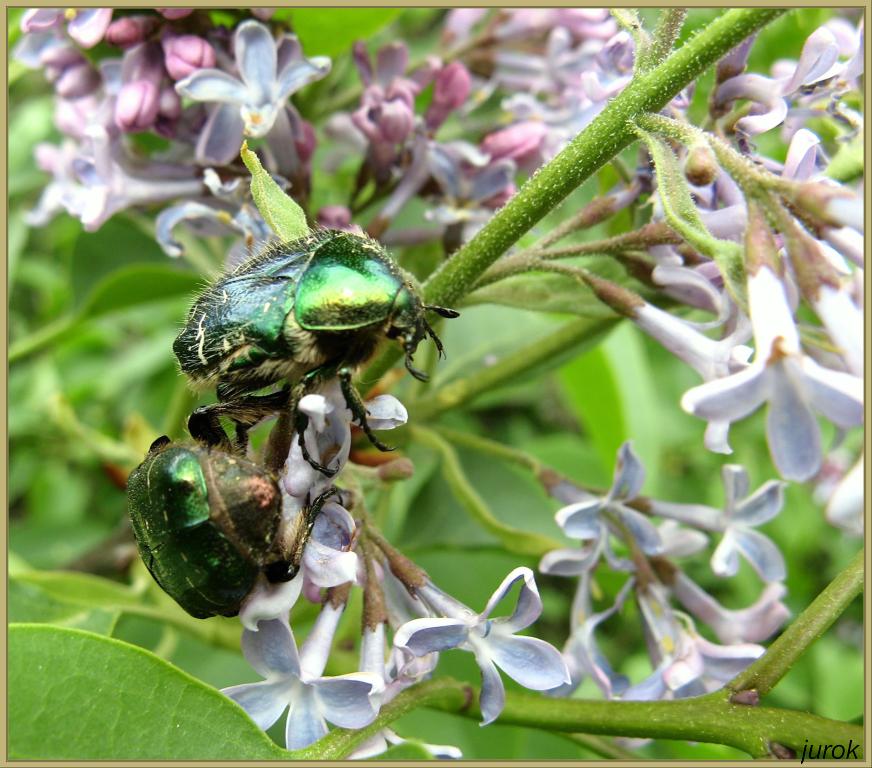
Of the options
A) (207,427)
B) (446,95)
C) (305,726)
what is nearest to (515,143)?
(446,95)

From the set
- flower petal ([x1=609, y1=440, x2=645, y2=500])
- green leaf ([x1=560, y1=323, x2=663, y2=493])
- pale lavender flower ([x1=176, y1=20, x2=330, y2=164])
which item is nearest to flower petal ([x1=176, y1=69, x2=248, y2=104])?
pale lavender flower ([x1=176, y1=20, x2=330, y2=164])

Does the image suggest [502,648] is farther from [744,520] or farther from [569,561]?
[744,520]

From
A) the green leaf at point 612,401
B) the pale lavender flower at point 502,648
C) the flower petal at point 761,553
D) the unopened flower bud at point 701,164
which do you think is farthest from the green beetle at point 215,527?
the green leaf at point 612,401

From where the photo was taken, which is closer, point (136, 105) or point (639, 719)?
point (639, 719)

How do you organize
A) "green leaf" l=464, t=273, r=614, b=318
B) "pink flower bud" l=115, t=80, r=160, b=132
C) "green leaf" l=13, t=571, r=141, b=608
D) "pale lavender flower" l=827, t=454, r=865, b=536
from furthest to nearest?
"green leaf" l=13, t=571, r=141, b=608 < "pink flower bud" l=115, t=80, r=160, b=132 < "green leaf" l=464, t=273, r=614, b=318 < "pale lavender flower" l=827, t=454, r=865, b=536

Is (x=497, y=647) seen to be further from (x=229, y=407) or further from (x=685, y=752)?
(x=685, y=752)

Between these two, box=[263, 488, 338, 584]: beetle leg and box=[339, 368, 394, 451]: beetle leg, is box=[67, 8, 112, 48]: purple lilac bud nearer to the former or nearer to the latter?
box=[339, 368, 394, 451]: beetle leg
